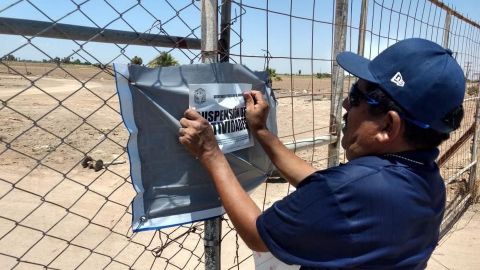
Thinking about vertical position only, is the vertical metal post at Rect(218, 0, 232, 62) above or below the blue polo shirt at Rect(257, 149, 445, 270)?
above

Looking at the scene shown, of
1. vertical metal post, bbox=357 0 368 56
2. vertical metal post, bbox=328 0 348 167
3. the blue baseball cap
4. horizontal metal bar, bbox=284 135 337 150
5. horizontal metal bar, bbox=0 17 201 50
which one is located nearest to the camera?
horizontal metal bar, bbox=0 17 201 50

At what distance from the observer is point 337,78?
3041 mm

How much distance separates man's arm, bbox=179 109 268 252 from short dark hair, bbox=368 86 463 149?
58cm

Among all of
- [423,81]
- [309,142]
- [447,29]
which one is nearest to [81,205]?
[309,142]

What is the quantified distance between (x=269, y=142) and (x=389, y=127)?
69 centimetres

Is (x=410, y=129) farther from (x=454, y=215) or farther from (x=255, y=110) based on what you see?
(x=454, y=215)

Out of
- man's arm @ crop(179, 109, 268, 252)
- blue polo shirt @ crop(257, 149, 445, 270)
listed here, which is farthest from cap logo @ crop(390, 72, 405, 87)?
man's arm @ crop(179, 109, 268, 252)

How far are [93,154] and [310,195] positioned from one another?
8452mm

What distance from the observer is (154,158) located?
1809mm

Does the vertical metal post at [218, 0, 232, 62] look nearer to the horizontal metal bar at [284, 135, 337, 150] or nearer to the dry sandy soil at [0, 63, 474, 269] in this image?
the dry sandy soil at [0, 63, 474, 269]

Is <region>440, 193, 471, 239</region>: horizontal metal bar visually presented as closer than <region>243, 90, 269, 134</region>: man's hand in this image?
No

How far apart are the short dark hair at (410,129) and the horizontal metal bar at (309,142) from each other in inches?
39.3

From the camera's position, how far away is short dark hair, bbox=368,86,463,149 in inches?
64.3

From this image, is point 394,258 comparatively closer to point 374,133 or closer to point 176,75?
point 374,133
